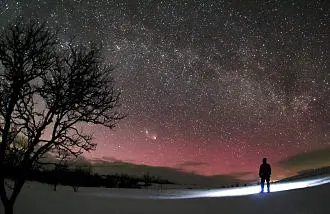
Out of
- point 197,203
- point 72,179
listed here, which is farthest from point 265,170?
point 72,179

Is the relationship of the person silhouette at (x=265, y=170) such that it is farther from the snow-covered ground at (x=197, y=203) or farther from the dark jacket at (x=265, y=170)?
the snow-covered ground at (x=197, y=203)

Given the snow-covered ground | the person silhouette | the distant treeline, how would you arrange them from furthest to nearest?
the distant treeline → the person silhouette → the snow-covered ground

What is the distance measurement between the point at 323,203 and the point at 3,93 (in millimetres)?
13459

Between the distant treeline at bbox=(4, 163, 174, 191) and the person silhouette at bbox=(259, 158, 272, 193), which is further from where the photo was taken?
the distant treeline at bbox=(4, 163, 174, 191)

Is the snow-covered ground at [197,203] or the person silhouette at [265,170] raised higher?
the person silhouette at [265,170]

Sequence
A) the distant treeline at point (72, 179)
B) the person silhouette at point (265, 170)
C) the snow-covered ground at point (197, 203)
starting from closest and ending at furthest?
the snow-covered ground at point (197, 203) < the person silhouette at point (265, 170) < the distant treeline at point (72, 179)

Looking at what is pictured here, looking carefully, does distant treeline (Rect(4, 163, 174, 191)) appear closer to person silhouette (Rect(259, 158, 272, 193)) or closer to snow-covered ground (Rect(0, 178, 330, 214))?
snow-covered ground (Rect(0, 178, 330, 214))

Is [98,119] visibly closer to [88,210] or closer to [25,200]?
[88,210]

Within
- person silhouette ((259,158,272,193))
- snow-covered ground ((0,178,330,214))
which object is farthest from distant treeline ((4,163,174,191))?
person silhouette ((259,158,272,193))

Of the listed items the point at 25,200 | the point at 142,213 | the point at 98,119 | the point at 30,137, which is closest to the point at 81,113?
the point at 98,119

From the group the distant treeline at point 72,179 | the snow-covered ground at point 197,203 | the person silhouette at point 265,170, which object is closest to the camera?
the snow-covered ground at point 197,203

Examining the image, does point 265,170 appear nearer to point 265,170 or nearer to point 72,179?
point 265,170

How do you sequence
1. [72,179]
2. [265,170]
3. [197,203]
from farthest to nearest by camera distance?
[72,179] < [265,170] < [197,203]

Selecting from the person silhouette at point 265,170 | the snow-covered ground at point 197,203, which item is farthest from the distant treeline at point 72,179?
the person silhouette at point 265,170
